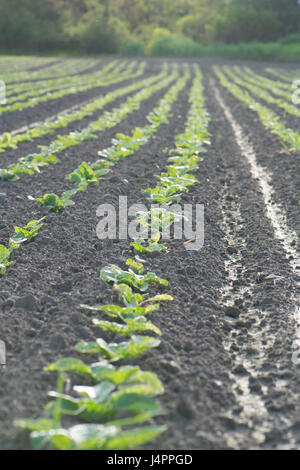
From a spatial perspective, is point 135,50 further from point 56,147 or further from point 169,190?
point 169,190

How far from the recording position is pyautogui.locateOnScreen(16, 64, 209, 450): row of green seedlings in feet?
6.32

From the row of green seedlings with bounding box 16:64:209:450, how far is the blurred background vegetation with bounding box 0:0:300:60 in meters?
35.9

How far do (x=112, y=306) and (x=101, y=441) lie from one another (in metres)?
1.09

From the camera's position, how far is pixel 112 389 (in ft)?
7.56

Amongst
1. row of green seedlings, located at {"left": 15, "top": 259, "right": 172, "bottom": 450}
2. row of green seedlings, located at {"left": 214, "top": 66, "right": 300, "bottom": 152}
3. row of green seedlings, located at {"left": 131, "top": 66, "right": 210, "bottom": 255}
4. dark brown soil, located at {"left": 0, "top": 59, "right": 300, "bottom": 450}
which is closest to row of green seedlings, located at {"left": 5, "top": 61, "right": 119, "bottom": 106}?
row of green seedlings, located at {"left": 214, "top": 66, "right": 300, "bottom": 152}

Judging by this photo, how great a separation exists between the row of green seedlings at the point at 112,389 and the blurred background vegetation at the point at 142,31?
35913mm

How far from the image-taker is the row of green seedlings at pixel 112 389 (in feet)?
6.32

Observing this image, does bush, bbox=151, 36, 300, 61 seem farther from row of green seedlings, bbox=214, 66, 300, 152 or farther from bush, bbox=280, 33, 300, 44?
row of green seedlings, bbox=214, 66, 300, 152

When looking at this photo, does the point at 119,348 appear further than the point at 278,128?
No

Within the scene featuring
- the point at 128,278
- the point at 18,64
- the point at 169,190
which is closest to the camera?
the point at 128,278

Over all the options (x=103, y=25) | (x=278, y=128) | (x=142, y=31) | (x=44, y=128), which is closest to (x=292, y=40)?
(x=103, y=25)

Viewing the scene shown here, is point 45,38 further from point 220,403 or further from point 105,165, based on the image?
point 220,403

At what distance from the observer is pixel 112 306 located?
295 cm

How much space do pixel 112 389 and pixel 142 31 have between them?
71.2 m
